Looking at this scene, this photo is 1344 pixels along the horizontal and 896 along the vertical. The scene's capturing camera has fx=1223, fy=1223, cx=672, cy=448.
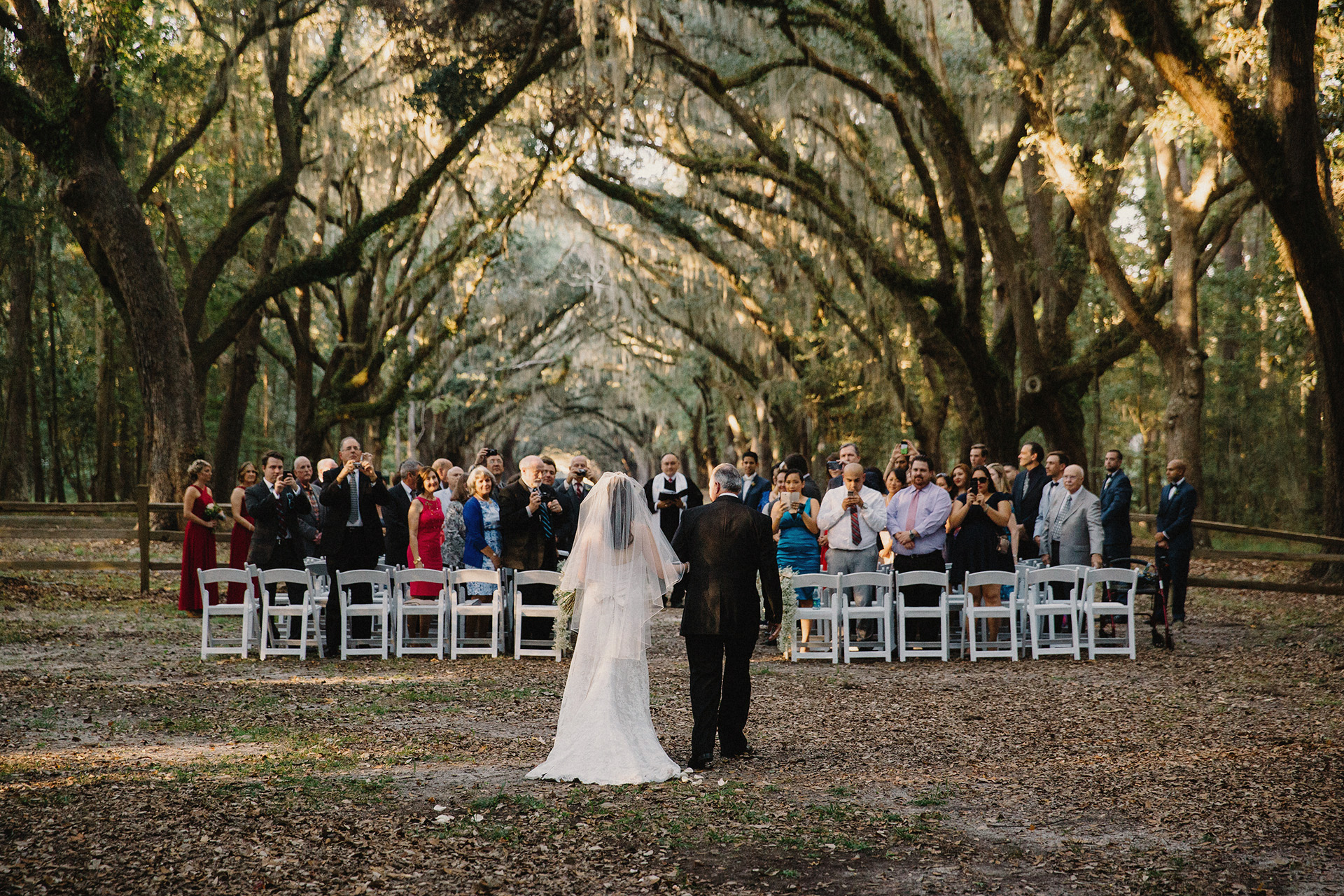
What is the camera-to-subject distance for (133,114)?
60.6 feet

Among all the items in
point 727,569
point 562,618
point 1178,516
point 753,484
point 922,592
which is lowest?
point 562,618

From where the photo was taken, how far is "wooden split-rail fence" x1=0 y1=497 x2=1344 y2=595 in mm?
14234

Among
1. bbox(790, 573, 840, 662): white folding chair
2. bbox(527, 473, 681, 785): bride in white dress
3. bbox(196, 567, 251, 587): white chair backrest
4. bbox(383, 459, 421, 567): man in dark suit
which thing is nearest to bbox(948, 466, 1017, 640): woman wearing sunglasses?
bbox(790, 573, 840, 662): white folding chair

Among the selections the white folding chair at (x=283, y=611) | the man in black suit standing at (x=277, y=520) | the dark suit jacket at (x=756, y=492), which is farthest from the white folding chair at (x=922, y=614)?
the man in black suit standing at (x=277, y=520)

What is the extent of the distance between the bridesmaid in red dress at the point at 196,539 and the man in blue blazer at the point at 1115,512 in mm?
8939

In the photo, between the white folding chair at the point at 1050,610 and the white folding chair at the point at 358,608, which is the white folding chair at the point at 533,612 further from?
the white folding chair at the point at 1050,610

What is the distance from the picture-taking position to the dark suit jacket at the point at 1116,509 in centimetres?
1175

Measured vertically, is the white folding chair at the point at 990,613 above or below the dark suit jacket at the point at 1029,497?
below

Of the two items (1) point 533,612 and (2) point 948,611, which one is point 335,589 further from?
(2) point 948,611

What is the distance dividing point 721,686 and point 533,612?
3.92 meters

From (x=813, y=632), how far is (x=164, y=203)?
15.2 metres

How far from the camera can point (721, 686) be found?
655 centimetres

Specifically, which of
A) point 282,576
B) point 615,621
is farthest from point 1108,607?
point 282,576

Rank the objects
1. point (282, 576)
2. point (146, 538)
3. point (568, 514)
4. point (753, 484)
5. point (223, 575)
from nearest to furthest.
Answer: point (223, 575) < point (282, 576) < point (568, 514) < point (753, 484) < point (146, 538)
